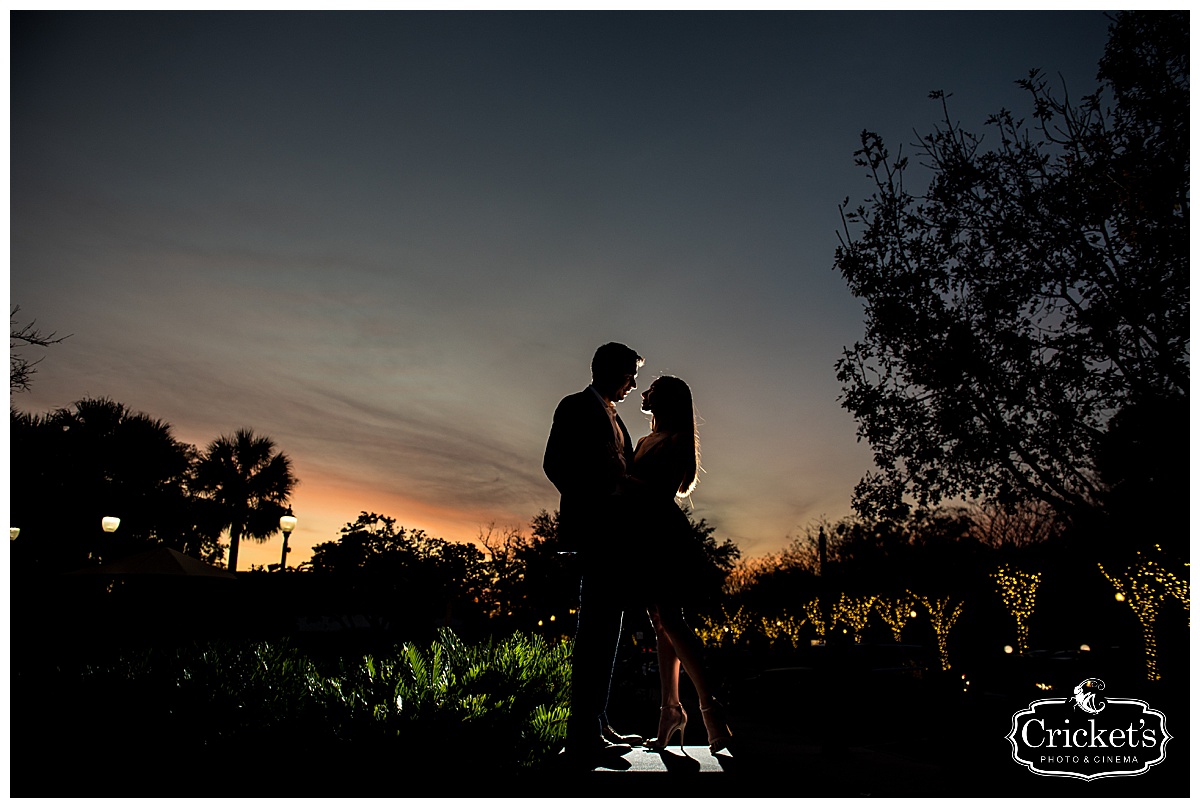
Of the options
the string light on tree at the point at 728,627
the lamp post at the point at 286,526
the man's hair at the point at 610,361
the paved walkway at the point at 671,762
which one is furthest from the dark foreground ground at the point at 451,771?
the string light on tree at the point at 728,627

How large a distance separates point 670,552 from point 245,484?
31277 mm

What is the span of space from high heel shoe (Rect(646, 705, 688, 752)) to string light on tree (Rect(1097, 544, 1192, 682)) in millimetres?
15216

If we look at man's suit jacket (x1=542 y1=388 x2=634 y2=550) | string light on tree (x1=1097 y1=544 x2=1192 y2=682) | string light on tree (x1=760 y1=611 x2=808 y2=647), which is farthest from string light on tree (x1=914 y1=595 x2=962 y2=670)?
man's suit jacket (x1=542 y1=388 x2=634 y2=550)

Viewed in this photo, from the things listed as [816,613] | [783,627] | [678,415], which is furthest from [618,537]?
[783,627]

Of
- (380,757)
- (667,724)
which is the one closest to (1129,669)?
(667,724)

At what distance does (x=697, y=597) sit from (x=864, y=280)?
975 centimetres

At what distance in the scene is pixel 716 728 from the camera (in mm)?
2982

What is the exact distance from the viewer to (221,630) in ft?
35.6

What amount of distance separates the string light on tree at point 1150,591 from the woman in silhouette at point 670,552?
15.2 metres

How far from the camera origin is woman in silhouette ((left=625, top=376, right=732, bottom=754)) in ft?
9.77

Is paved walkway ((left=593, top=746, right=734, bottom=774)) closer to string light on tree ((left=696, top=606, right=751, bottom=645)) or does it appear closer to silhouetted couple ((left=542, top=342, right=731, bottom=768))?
silhouetted couple ((left=542, top=342, right=731, bottom=768))

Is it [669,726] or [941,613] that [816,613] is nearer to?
[941,613]

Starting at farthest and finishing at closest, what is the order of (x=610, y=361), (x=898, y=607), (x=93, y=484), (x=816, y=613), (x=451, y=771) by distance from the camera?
(x=816, y=613)
(x=898, y=607)
(x=93, y=484)
(x=610, y=361)
(x=451, y=771)

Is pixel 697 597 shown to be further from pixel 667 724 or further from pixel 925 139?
pixel 925 139
